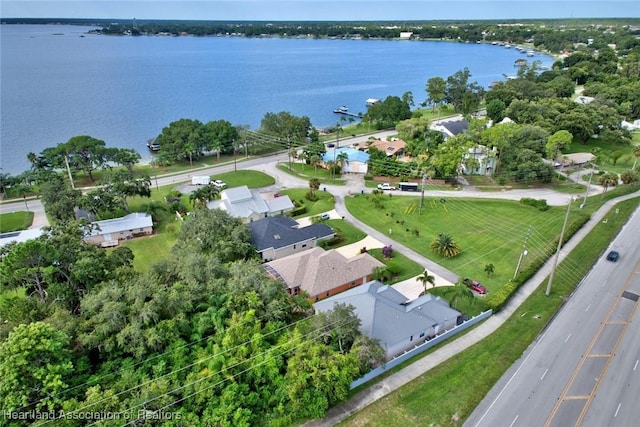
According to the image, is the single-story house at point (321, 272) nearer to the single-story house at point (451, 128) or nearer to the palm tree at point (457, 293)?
the palm tree at point (457, 293)

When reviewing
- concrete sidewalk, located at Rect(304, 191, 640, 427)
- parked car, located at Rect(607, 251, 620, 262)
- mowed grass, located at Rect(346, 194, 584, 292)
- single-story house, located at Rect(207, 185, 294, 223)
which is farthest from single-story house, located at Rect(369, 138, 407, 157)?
parked car, located at Rect(607, 251, 620, 262)

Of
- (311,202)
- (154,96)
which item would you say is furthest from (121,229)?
(154,96)

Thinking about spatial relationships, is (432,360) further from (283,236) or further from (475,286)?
(283,236)

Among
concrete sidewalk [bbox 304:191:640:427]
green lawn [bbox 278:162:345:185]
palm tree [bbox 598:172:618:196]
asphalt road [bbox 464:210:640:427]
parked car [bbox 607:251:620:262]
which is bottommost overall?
green lawn [bbox 278:162:345:185]

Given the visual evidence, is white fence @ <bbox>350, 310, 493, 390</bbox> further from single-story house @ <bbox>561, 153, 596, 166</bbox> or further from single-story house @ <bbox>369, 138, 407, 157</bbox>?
single-story house @ <bbox>561, 153, 596, 166</bbox>

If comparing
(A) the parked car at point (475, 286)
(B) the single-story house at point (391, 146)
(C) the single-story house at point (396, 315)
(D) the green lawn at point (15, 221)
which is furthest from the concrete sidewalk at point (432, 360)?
(D) the green lawn at point (15, 221)

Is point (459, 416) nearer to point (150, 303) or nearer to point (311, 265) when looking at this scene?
point (311, 265)
